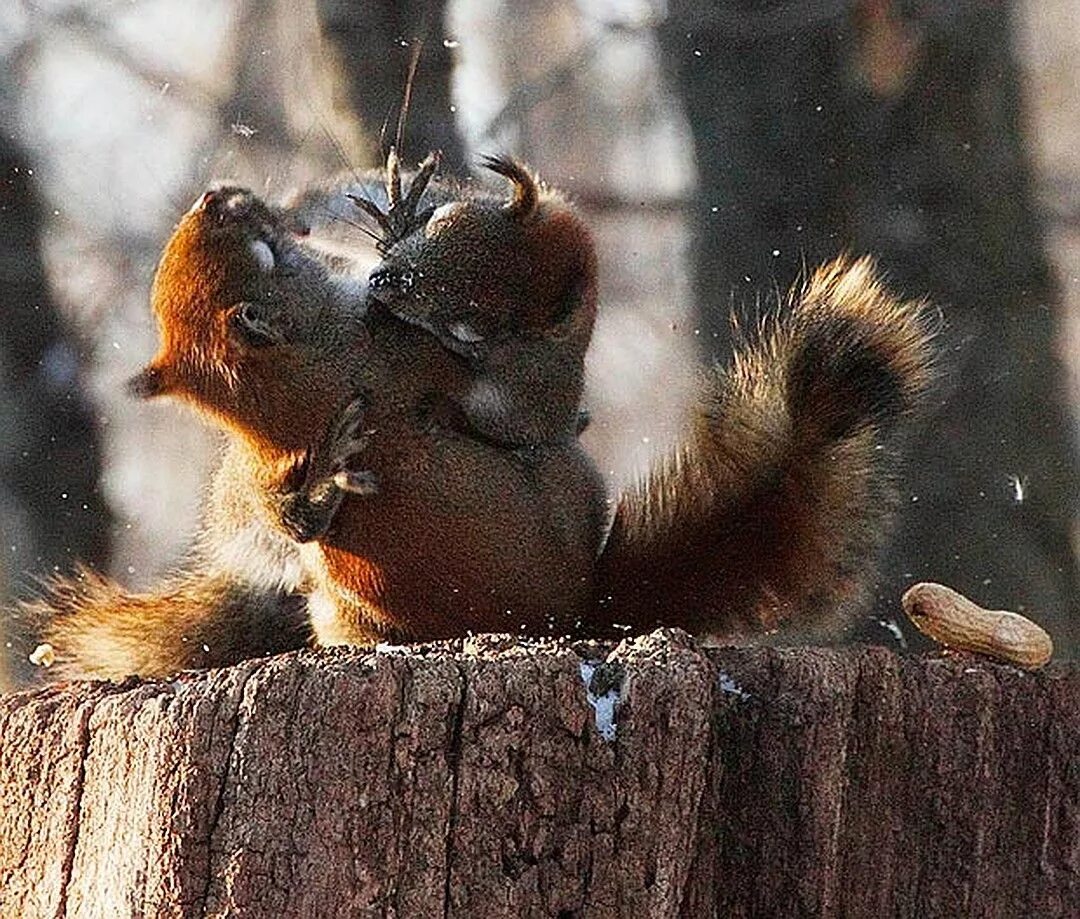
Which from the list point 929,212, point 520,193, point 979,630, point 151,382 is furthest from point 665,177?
point 979,630

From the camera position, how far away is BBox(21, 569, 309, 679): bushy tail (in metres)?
1.83

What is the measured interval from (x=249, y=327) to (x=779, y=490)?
0.46 metres

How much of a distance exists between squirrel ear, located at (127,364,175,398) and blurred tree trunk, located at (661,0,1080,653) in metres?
1.30

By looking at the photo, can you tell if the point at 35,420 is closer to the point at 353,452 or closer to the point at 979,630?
the point at 353,452

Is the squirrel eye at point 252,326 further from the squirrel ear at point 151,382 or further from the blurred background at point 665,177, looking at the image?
the blurred background at point 665,177

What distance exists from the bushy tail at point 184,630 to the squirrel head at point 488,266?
12.7 inches

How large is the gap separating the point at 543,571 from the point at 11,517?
6.62 ft

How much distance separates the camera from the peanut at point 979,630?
1.40 metres

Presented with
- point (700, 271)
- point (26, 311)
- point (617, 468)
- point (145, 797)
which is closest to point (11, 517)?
point (26, 311)

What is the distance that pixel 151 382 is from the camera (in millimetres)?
1655

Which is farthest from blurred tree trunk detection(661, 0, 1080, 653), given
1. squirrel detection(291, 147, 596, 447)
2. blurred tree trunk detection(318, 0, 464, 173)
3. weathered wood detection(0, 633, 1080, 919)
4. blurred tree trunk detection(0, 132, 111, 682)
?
weathered wood detection(0, 633, 1080, 919)

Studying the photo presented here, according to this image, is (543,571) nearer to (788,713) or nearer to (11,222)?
(788,713)

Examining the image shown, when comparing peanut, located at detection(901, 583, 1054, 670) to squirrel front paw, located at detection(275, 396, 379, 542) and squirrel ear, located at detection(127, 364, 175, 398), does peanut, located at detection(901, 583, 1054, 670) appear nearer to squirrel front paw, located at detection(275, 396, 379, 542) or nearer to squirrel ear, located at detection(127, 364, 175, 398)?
squirrel front paw, located at detection(275, 396, 379, 542)

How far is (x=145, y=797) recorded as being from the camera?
4.14ft
